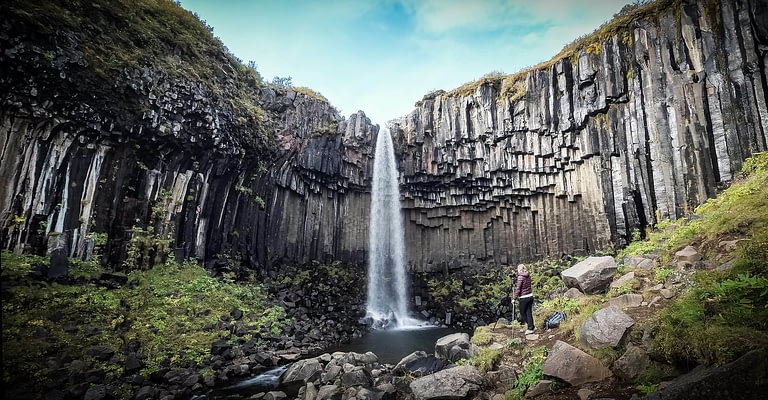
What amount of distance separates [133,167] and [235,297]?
6713 millimetres

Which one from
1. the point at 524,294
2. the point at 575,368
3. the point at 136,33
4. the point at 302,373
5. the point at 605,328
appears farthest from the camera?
the point at 136,33

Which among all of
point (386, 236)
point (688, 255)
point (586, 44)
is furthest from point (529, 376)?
point (386, 236)

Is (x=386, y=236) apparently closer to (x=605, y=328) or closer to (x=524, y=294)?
(x=524, y=294)

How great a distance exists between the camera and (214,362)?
36.9ft

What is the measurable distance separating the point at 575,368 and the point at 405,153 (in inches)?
811

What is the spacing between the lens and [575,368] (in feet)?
18.3

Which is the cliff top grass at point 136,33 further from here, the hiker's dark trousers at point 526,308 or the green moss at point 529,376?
the hiker's dark trousers at point 526,308

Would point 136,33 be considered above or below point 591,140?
above

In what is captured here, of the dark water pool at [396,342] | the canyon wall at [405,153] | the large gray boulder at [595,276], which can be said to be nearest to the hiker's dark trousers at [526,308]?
the large gray boulder at [595,276]

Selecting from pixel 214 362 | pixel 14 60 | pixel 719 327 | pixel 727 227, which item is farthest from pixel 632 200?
pixel 14 60

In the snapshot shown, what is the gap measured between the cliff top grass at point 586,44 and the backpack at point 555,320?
15.1 metres

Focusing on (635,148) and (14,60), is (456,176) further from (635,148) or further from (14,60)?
(14,60)

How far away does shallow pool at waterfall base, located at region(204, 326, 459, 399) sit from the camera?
9.85 m

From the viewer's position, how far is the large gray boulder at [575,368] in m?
5.46
